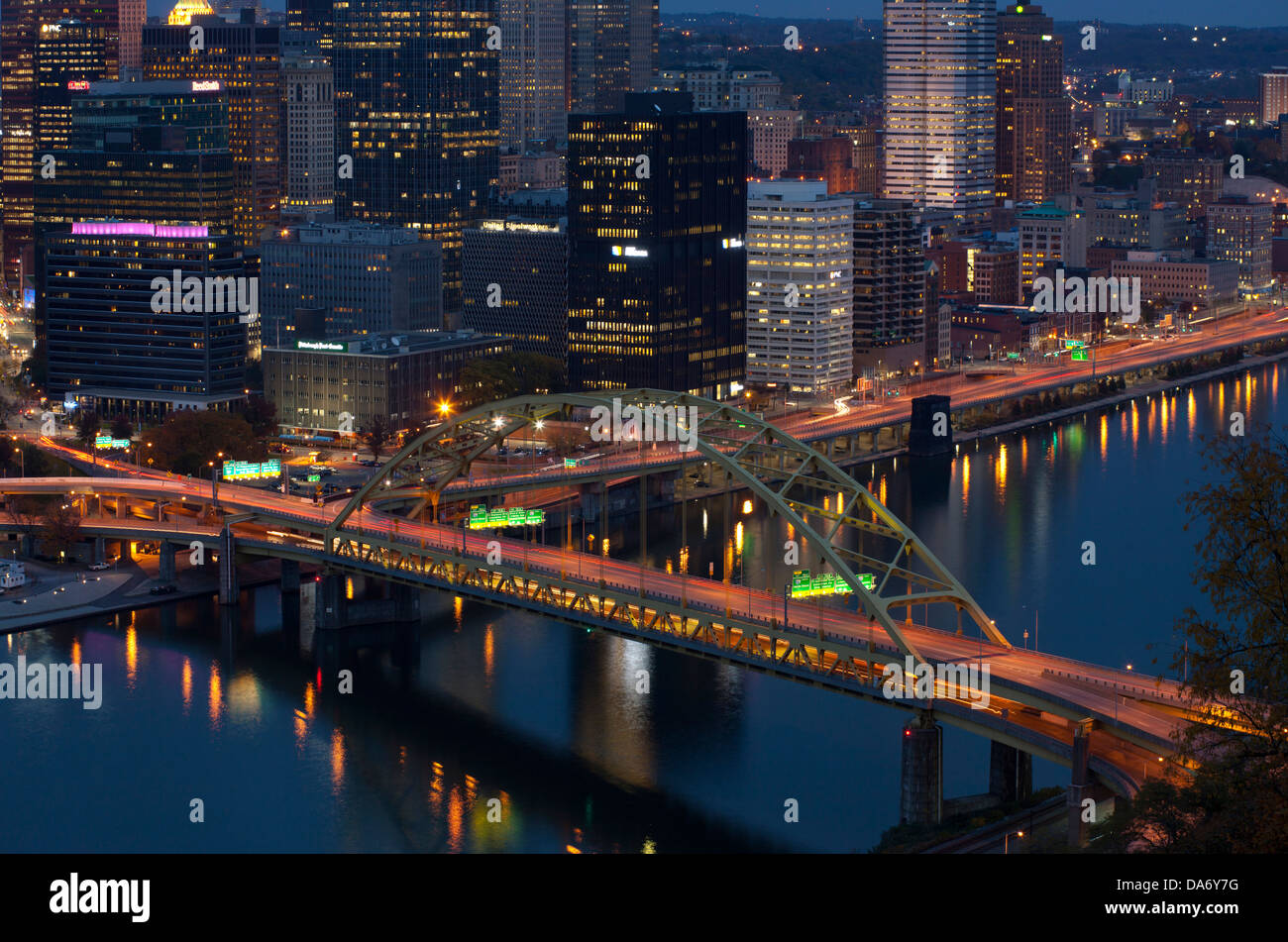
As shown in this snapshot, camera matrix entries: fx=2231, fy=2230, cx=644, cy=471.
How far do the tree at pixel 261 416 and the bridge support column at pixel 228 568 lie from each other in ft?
79.4

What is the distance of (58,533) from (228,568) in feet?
23.0

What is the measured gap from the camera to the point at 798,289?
362 feet

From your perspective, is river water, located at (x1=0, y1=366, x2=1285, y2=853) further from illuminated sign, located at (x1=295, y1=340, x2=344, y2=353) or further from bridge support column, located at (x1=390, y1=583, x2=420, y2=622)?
illuminated sign, located at (x1=295, y1=340, x2=344, y2=353)

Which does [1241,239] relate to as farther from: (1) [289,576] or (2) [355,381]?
(1) [289,576]

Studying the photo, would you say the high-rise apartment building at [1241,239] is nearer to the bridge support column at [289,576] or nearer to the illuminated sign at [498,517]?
the illuminated sign at [498,517]

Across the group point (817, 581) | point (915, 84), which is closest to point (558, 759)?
point (817, 581)

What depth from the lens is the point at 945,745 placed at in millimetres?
50344

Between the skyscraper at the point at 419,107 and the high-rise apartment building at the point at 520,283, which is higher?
the skyscraper at the point at 419,107

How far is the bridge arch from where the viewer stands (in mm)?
52031

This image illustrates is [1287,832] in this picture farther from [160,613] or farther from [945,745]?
[160,613]

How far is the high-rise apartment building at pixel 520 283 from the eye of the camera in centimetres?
11438

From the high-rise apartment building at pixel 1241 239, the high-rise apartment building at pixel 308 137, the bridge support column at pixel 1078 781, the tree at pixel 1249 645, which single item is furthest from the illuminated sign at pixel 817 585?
the high-rise apartment building at pixel 308 137

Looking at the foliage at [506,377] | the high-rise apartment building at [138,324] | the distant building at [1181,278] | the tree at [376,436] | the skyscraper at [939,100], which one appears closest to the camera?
the tree at [376,436]

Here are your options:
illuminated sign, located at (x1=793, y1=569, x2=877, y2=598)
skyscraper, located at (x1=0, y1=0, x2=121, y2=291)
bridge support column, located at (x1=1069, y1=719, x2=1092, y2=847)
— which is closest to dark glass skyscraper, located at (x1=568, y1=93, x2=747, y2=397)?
illuminated sign, located at (x1=793, y1=569, x2=877, y2=598)
